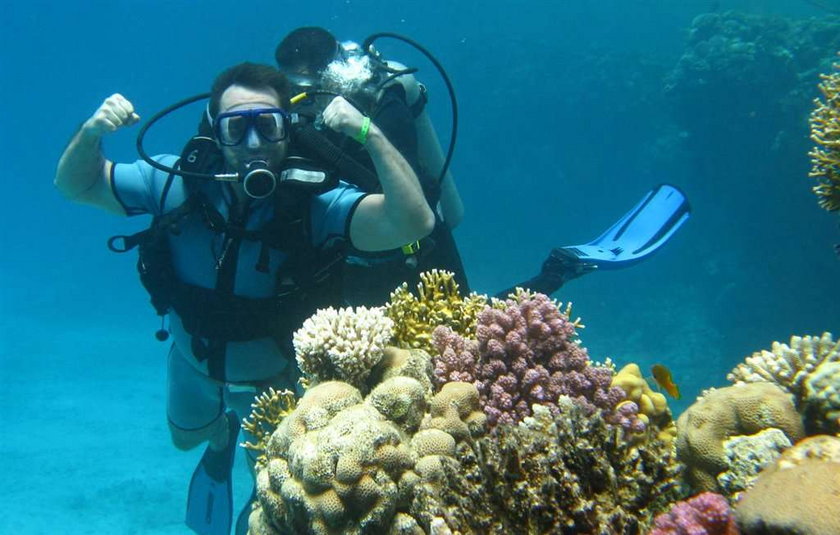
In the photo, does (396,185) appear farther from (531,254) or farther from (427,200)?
(531,254)

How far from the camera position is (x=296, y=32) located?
619cm

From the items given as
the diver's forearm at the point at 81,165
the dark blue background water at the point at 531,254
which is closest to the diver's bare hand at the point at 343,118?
the diver's forearm at the point at 81,165

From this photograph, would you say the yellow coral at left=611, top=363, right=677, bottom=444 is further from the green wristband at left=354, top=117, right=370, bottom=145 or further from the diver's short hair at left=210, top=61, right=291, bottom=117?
the diver's short hair at left=210, top=61, right=291, bottom=117

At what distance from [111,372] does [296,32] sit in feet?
81.5

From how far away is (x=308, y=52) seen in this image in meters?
6.00

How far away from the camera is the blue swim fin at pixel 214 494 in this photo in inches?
270

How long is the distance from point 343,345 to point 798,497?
2309mm

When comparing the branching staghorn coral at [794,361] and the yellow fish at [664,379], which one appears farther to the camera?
the yellow fish at [664,379]

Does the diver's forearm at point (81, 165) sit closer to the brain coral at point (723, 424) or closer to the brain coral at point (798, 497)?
the brain coral at point (723, 424)

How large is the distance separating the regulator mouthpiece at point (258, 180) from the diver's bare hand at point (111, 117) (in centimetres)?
112

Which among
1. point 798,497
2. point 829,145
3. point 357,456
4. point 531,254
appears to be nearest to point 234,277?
point 357,456

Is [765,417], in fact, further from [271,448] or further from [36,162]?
[36,162]

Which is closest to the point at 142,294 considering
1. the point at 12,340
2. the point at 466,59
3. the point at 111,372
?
the point at 12,340

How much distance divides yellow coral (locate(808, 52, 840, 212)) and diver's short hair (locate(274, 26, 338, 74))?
15.0 feet
